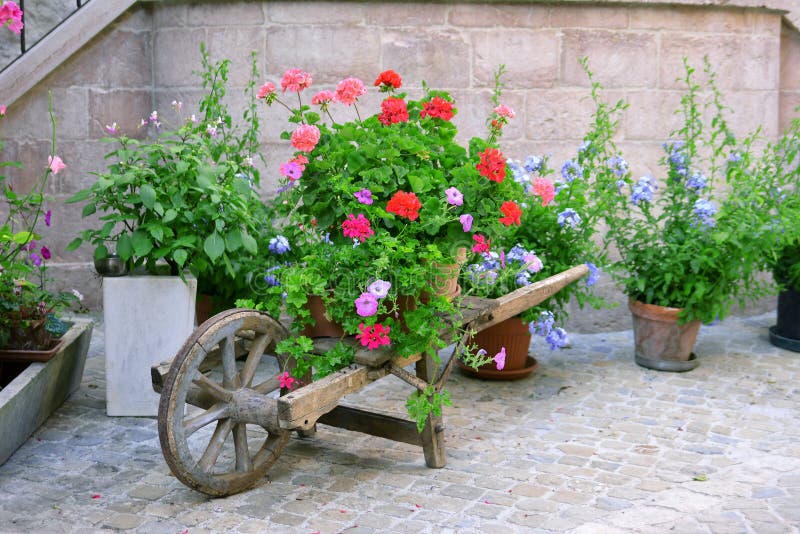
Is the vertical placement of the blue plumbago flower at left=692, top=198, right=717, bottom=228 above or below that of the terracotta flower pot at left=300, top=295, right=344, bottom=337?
above

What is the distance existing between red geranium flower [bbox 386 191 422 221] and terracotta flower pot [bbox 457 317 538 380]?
1567mm

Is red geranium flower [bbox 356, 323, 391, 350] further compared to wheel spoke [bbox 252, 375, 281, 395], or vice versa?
wheel spoke [bbox 252, 375, 281, 395]

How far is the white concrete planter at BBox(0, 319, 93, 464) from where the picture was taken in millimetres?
3943

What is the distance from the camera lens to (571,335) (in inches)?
247

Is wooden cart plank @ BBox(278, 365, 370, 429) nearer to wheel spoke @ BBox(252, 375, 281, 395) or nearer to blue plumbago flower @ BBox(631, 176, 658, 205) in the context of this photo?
wheel spoke @ BBox(252, 375, 281, 395)

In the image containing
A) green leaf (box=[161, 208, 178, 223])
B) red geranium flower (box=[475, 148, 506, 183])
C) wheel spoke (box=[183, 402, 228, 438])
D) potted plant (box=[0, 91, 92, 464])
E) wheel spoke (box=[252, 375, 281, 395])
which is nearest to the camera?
wheel spoke (box=[183, 402, 228, 438])

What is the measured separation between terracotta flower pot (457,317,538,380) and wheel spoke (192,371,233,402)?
1.77 m

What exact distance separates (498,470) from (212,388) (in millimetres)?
1272

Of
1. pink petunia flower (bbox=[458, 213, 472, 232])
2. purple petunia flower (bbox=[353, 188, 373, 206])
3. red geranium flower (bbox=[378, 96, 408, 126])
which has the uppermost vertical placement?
red geranium flower (bbox=[378, 96, 408, 126])

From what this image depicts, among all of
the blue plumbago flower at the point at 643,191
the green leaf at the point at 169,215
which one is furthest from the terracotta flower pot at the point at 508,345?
the green leaf at the point at 169,215

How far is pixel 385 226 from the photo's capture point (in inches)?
146

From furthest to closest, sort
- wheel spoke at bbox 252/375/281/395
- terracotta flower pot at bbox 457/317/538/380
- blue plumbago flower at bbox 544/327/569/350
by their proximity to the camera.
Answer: terracotta flower pot at bbox 457/317/538/380 < blue plumbago flower at bbox 544/327/569/350 < wheel spoke at bbox 252/375/281/395

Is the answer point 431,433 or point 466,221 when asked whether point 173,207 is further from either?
point 431,433

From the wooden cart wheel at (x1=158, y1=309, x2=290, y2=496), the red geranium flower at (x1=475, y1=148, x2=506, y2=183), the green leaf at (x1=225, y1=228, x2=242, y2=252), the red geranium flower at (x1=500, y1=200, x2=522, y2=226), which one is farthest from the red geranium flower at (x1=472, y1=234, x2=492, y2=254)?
the green leaf at (x1=225, y1=228, x2=242, y2=252)
